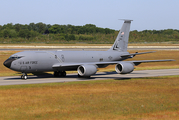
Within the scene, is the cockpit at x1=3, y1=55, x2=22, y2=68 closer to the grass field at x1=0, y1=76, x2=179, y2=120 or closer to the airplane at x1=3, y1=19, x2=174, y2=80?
the airplane at x1=3, y1=19, x2=174, y2=80

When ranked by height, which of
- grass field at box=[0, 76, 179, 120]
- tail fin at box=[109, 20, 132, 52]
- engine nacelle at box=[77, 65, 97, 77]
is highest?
tail fin at box=[109, 20, 132, 52]

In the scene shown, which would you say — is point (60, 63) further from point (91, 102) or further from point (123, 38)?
point (91, 102)

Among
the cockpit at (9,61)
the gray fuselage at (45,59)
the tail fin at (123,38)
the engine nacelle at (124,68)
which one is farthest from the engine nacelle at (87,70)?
the tail fin at (123,38)

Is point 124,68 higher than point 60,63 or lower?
lower

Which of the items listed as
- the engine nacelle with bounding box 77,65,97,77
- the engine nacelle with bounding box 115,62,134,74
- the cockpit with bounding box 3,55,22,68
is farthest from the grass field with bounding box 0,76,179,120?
the cockpit with bounding box 3,55,22,68

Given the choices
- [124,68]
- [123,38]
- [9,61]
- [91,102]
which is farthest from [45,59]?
[91,102]

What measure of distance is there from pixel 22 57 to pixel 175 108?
68.9ft

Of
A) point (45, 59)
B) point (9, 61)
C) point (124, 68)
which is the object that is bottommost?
point (124, 68)

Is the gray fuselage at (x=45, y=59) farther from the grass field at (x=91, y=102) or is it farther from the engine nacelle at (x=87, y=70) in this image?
the grass field at (x=91, y=102)

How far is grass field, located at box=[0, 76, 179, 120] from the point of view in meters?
16.2

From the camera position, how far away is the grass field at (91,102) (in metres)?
16.2

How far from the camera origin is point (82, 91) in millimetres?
24219

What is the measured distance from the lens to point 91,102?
64.3 ft

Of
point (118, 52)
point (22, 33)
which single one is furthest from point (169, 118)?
point (22, 33)
